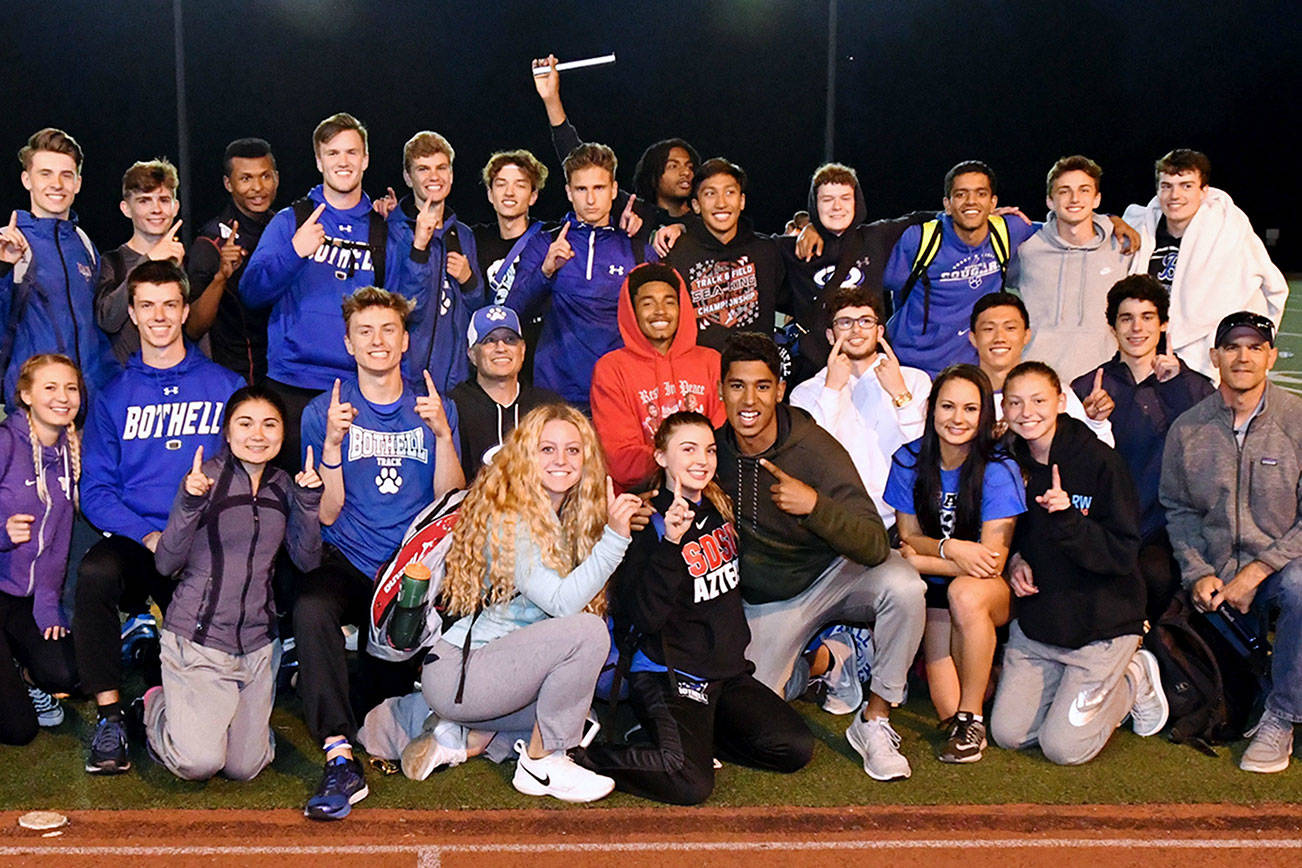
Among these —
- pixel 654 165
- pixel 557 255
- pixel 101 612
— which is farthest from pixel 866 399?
pixel 101 612

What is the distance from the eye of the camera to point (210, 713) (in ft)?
15.2

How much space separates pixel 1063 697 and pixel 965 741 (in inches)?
17.4

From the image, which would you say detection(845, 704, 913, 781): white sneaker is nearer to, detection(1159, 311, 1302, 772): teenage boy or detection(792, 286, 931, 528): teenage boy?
detection(792, 286, 931, 528): teenage boy

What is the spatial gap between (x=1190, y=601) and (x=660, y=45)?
20240 millimetres

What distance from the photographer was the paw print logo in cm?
519

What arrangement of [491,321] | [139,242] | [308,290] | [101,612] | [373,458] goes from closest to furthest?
[101,612] < [373,458] < [491,321] < [308,290] < [139,242]

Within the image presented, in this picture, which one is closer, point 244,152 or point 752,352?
point 752,352

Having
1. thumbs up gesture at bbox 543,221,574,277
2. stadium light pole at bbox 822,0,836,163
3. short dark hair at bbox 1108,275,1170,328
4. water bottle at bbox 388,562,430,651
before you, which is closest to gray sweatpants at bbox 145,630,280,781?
water bottle at bbox 388,562,430,651

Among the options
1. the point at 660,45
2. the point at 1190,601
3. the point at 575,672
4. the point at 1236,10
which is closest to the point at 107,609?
the point at 575,672

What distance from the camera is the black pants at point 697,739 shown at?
4555 millimetres

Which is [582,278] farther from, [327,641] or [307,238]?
[327,641]

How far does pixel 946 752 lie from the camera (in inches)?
194

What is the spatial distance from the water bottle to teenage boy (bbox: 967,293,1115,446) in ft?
9.07

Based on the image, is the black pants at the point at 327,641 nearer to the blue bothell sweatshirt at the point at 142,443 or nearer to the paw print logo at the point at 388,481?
the paw print logo at the point at 388,481
